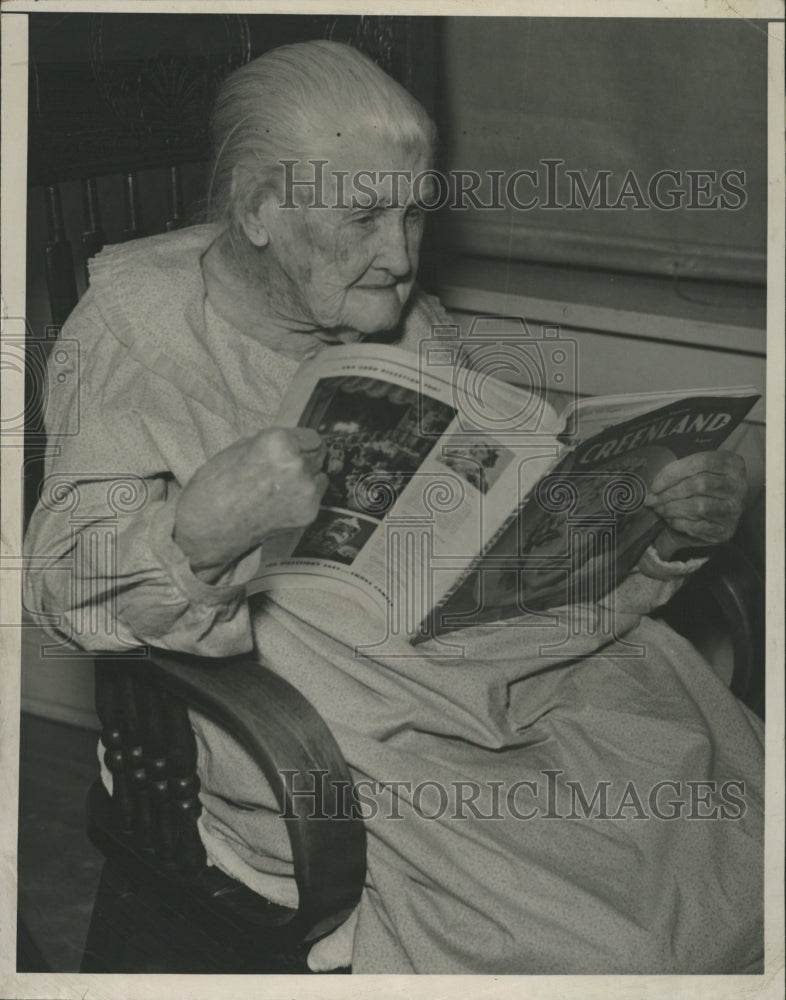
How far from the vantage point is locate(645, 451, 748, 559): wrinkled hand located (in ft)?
5.17

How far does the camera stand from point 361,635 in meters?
1.53

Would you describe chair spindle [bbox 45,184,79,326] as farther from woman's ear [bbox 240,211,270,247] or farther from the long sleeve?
woman's ear [bbox 240,211,270,247]

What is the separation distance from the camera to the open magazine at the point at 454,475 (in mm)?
1444

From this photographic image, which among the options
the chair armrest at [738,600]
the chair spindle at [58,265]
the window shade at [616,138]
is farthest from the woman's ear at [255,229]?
the chair armrest at [738,600]

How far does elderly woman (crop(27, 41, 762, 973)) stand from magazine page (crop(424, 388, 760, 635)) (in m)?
0.04

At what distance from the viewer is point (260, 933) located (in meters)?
1.44

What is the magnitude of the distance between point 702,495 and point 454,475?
0.30m

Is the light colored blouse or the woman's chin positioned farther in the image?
the woman's chin

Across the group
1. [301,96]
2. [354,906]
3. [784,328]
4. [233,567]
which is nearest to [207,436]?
[233,567]

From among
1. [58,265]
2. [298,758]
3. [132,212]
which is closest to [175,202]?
[132,212]

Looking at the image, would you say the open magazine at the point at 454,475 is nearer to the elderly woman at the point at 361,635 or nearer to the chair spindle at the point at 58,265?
the elderly woman at the point at 361,635

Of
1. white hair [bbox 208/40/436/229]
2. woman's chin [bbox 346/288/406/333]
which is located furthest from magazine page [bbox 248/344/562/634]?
white hair [bbox 208/40/436/229]

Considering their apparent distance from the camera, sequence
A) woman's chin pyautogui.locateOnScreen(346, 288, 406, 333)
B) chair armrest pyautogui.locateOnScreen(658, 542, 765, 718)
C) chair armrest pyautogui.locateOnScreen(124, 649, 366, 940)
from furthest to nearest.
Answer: chair armrest pyautogui.locateOnScreen(658, 542, 765, 718) < woman's chin pyautogui.locateOnScreen(346, 288, 406, 333) < chair armrest pyautogui.locateOnScreen(124, 649, 366, 940)

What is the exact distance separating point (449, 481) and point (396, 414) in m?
0.10
